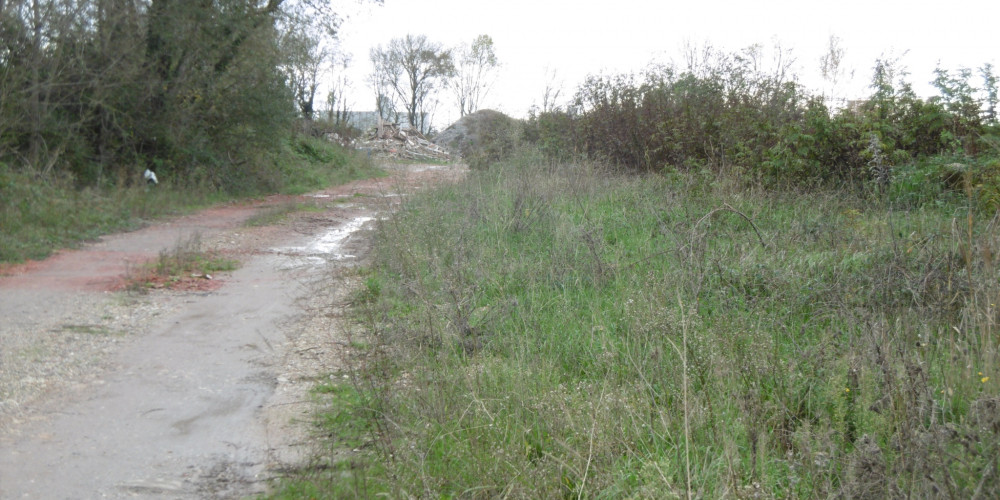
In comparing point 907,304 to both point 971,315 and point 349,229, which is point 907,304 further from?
point 349,229

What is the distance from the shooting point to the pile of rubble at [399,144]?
3781 cm

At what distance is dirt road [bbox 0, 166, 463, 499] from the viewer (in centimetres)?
393

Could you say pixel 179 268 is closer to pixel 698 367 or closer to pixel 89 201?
pixel 89 201

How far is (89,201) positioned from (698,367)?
12.2 m

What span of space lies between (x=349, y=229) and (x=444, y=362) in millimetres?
9701

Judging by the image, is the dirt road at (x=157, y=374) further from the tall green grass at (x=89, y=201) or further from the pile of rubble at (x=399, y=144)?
the pile of rubble at (x=399, y=144)

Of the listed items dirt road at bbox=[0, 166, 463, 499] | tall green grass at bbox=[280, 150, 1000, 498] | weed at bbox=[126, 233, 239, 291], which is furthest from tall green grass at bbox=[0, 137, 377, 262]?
tall green grass at bbox=[280, 150, 1000, 498]

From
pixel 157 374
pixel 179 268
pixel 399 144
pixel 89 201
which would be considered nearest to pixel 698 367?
pixel 157 374

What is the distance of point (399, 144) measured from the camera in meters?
41.2

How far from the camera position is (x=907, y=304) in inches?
194

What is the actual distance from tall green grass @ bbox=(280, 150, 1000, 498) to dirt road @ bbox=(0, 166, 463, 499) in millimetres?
537

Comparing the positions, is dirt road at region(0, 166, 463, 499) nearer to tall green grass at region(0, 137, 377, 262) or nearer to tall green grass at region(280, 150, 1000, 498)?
tall green grass at region(280, 150, 1000, 498)

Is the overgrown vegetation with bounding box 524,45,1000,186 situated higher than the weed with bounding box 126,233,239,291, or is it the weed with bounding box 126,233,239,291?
the overgrown vegetation with bounding box 524,45,1000,186

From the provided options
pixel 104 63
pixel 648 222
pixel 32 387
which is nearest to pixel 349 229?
pixel 104 63
